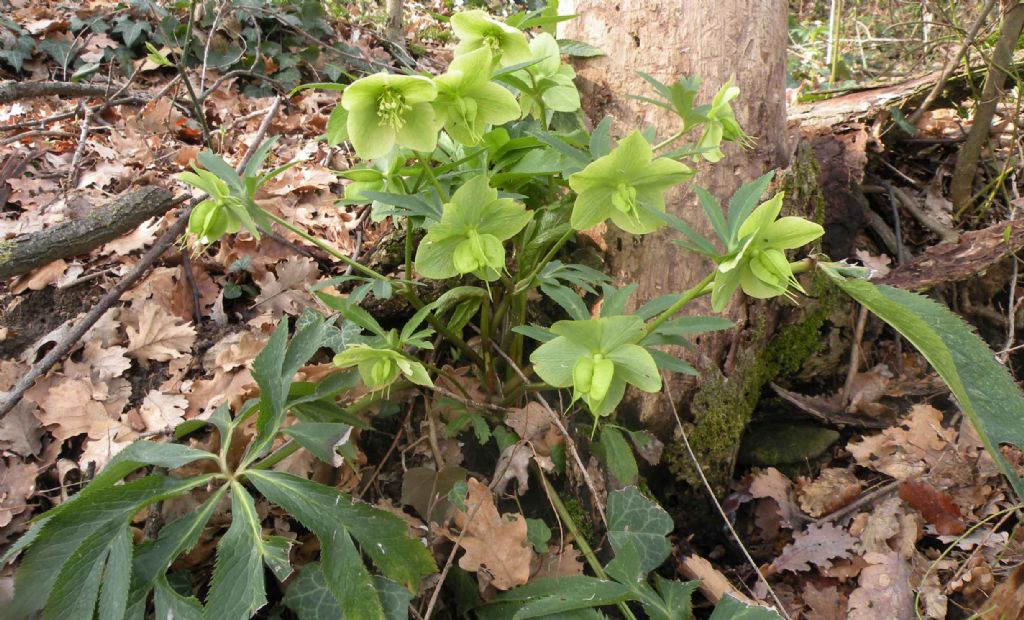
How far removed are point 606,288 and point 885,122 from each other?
190cm

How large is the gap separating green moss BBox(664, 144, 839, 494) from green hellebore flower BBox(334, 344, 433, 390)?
90 centimetres

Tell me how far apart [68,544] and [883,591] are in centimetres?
177

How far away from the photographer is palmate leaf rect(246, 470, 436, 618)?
1.12 meters

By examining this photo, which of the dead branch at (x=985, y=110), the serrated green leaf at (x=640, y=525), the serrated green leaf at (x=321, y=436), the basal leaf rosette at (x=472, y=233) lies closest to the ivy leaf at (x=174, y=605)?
the serrated green leaf at (x=321, y=436)

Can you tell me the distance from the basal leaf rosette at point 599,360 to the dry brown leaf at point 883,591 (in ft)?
2.92

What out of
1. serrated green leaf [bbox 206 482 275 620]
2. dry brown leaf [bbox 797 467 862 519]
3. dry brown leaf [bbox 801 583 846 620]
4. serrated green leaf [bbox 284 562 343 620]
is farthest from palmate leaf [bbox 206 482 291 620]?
dry brown leaf [bbox 797 467 862 519]

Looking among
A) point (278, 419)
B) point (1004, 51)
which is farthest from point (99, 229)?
point (1004, 51)

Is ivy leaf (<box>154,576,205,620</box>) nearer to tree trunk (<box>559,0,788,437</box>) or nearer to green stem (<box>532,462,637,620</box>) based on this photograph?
green stem (<box>532,462,637,620</box>)

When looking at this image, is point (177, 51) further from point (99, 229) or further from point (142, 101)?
point (99, 229)

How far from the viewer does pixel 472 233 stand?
1.23 m

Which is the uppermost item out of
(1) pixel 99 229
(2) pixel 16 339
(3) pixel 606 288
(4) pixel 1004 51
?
(4) pixel 1004 51

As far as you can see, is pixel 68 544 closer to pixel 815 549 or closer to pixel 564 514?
pixel 564 514

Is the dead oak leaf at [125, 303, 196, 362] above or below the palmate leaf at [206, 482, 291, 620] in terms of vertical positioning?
below

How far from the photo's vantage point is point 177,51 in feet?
13.2
